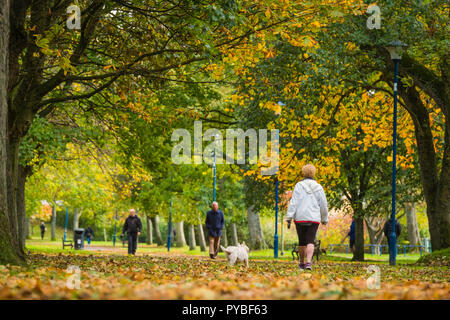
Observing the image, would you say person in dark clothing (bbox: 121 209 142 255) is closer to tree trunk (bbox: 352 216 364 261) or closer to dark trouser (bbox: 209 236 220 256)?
dark trouser (bbox: 209 236 220 256)

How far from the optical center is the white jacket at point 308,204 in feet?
34.1

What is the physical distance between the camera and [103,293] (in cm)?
496

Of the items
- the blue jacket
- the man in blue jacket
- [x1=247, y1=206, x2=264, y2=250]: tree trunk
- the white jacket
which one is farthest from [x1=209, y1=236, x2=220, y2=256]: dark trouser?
[x1=247, y1=206, x2=264, y2=250]: tree trunk

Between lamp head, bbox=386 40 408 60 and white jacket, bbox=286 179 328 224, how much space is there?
23.2 ft

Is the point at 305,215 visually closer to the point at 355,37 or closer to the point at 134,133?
the point at 355,37

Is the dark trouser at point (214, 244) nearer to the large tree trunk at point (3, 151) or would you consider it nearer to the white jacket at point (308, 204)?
the white jacket at point (308, 204)

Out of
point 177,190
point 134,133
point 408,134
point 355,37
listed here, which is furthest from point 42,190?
point 355,37

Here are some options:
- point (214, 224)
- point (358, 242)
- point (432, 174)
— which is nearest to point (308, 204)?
point (432, 174)

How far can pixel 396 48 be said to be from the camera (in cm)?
1614

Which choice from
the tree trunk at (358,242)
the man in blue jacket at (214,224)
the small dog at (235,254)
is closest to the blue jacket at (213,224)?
the man in blue jacket at (214,224)

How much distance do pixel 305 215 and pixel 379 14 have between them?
7.16 meters

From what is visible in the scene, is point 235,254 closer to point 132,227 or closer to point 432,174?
point 432,174

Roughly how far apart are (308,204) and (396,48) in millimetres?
7685

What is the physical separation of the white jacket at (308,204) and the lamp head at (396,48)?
23.2ft
